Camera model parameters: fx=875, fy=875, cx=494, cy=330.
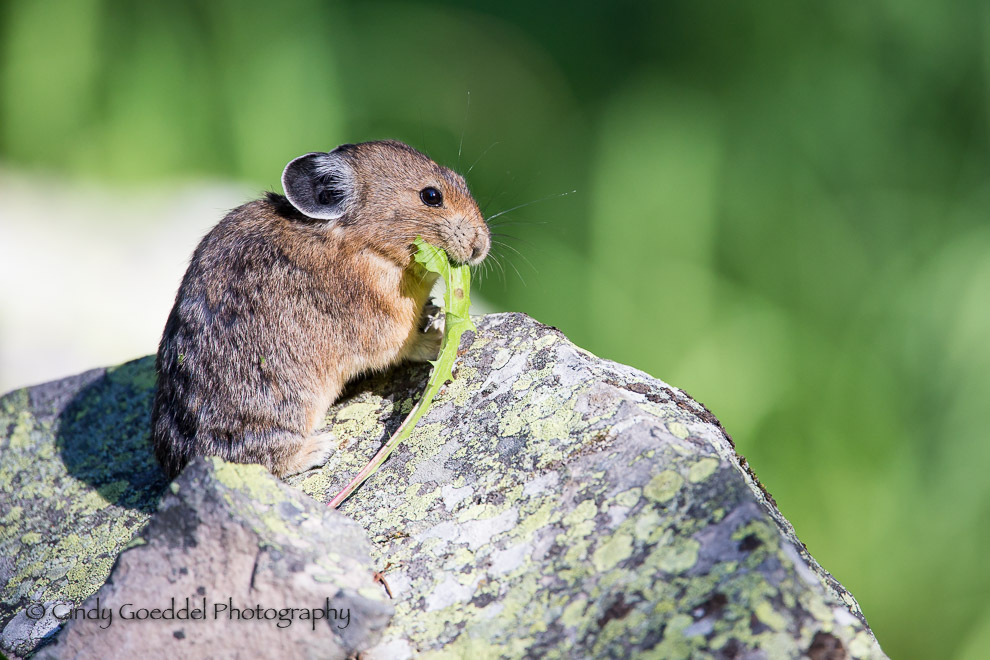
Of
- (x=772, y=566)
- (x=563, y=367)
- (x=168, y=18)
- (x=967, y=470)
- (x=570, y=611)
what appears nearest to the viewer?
(x=772, y=566)

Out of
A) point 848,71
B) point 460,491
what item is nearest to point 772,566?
point 460,491

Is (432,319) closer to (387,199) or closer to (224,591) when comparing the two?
(387,199)

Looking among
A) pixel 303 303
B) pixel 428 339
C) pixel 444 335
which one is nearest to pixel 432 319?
pixel 428 339

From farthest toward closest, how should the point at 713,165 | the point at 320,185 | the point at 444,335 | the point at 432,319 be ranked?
the point at 713,165 → the point at 432,319 → the point at 320,185 → the point at 444,335

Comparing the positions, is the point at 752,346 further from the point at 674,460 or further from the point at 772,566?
the point at 772,566

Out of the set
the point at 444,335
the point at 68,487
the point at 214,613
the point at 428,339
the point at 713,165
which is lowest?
the point at 68,487

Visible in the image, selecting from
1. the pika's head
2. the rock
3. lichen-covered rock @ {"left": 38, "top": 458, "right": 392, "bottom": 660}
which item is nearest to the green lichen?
the rock

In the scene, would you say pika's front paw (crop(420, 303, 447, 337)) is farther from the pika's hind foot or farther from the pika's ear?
the pika's hind foot
